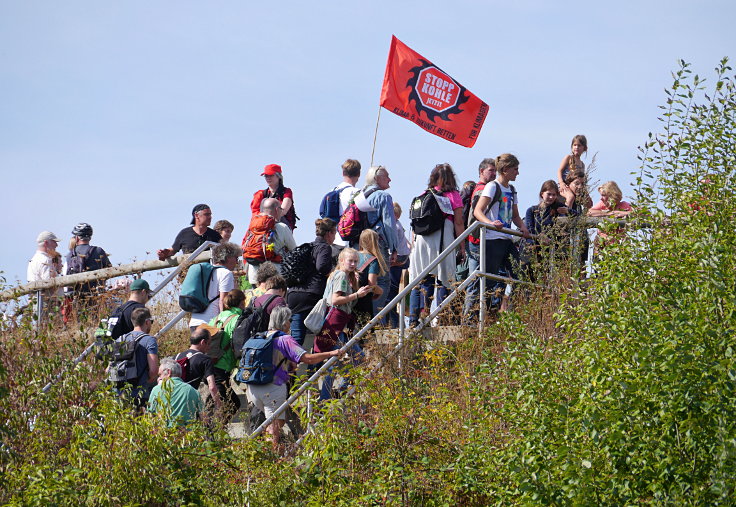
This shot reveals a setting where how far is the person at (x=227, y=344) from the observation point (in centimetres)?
1249

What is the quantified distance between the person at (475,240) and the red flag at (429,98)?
2638 millimetres

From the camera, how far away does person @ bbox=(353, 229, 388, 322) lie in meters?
12.9

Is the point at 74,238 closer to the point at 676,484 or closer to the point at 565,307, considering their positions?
the point at 565,307

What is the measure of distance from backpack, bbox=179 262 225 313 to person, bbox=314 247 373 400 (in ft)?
5.30

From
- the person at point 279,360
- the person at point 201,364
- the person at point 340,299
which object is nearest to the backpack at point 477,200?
the person at point 340,299

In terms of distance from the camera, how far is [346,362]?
38.4 feet

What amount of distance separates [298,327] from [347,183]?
7.52 ft

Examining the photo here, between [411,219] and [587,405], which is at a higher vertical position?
[411,219]

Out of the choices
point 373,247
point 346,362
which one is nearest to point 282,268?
point 373,247

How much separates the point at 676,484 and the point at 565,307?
1903 millimetres

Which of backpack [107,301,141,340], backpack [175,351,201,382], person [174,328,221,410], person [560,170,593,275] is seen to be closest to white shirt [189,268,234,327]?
backpack [107,301,141,340]

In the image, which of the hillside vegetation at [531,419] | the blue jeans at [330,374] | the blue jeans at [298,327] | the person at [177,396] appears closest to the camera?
the hillside vegetation at [531,419]

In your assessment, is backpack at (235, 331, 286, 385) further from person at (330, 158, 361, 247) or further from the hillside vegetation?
person at (330, 158, 361, 247)

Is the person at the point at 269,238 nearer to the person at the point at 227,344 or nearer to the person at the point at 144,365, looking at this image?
the person at the point at 227,344
